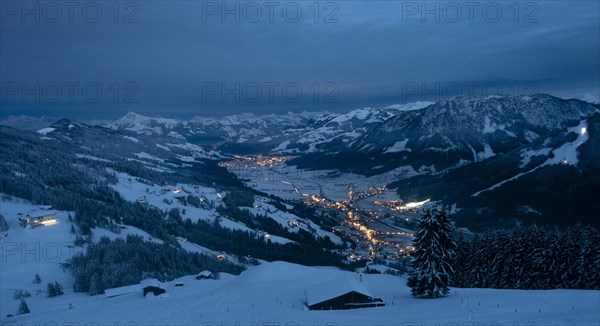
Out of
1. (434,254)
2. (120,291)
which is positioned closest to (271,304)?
(434,254)

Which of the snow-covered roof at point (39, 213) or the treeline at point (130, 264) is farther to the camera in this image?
the snow-covered roof at point (39, 213)

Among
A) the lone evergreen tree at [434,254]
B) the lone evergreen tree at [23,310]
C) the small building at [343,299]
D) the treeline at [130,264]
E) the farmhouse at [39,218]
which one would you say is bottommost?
the treeline at [130,264]

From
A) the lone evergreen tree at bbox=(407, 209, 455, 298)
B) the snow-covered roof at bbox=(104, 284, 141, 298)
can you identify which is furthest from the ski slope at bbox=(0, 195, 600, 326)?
the lone evergreen tree at bbox=(407, 209, 455, 298)

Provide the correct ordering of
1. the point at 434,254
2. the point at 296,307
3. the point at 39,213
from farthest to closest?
the point at 39,213 < the point at 296,307 < the point at 434,254

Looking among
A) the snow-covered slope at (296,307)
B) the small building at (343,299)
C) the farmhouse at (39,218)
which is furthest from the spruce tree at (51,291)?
the small building at (343,299)

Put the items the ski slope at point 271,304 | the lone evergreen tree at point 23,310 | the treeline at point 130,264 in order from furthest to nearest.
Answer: the treeline at point 130,264
the lone evergreen tree at point 23,310
the ski slope at point 271,304

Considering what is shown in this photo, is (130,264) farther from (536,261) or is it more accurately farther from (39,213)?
(536,261)

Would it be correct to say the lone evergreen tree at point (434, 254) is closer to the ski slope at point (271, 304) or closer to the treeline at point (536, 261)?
the ski slope at point (271, 304)
